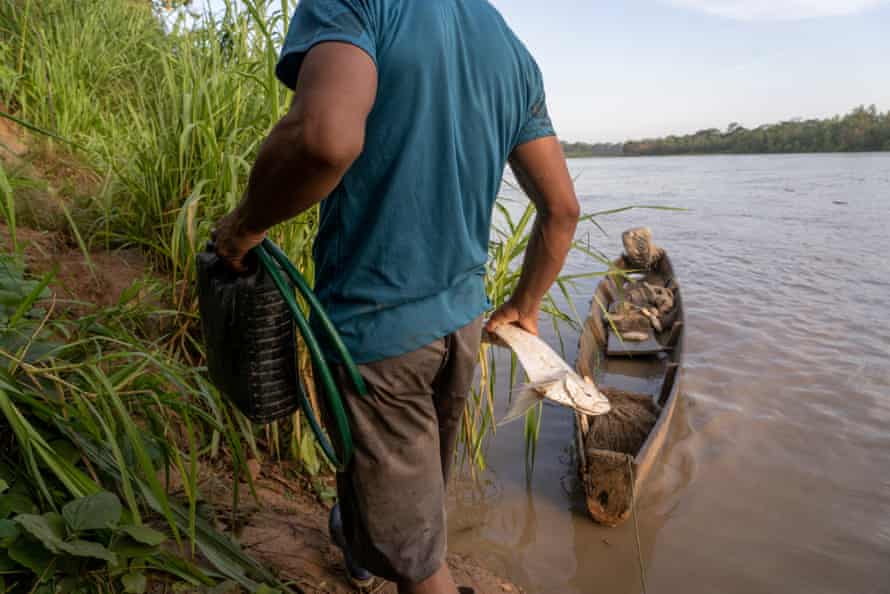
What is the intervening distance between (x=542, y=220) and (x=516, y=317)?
0.35 m

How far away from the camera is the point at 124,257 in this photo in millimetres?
2779

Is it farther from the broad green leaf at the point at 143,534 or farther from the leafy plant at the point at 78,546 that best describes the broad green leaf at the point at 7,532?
the broad green leaf at the point at 143,534

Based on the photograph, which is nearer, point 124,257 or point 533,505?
point 124,257

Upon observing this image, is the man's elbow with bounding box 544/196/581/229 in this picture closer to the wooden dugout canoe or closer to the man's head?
the wooden dugout canoe

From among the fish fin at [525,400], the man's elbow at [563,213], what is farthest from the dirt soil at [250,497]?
the man's elbow at [563,213]

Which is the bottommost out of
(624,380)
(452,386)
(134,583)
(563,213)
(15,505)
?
(624,380)

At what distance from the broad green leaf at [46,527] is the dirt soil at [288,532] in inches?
26.2

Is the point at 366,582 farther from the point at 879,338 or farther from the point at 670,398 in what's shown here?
the point at 879,338

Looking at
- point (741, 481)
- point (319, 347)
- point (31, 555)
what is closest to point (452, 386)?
point (319, 347)

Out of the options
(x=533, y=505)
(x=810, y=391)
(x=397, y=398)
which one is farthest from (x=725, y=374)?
(x=397, y=398)

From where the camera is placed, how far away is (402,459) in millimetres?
1329

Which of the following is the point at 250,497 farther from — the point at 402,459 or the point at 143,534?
the point at 402,459

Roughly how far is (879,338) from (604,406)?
6780 mm

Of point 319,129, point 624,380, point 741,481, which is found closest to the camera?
point 319,129
